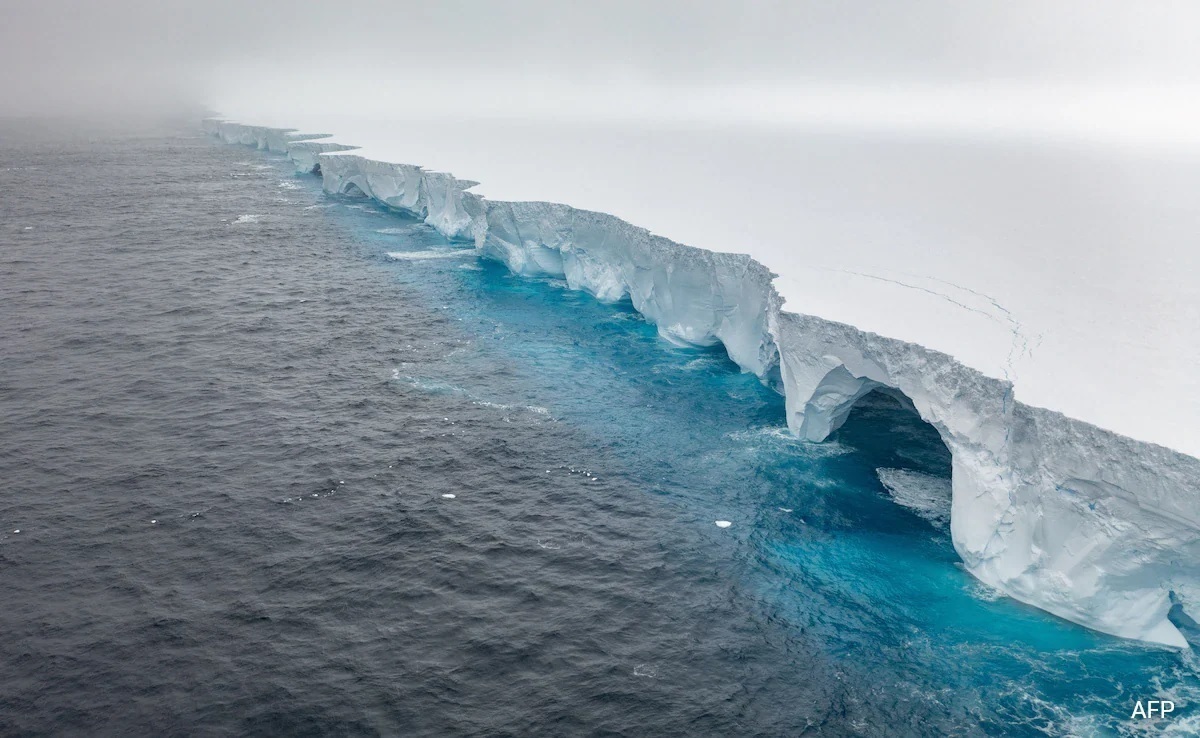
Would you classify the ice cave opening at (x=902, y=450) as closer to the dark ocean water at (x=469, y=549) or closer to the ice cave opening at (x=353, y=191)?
the dark ocean water at (x=469, y=549)

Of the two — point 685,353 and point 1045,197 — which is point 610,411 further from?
point 1045,197

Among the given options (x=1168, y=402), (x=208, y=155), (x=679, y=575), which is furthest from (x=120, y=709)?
(x=208, y=155)

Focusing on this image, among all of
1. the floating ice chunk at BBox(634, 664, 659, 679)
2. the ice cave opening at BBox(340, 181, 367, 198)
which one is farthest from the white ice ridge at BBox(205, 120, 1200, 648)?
the ice cave opening at BBox(340, 181, 367, 198)

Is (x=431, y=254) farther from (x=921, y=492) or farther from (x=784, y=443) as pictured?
(x=921, y=492)

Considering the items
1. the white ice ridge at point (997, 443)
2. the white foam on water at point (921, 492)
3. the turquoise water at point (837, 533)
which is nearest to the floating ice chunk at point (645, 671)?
the turquoise water at point (837, 533)

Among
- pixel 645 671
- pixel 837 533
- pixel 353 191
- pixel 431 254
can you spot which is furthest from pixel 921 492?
pixel 353 191
